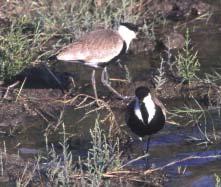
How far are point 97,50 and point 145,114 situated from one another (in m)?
1.96

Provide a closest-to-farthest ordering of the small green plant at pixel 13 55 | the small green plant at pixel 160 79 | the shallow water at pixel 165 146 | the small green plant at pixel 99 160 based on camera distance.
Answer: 1. the small green plant at pixel 99 160
2. the shallow water at pixel 165 146
3. the small green plant at pixel 160 79
4. the small green plant at pixel 13 55

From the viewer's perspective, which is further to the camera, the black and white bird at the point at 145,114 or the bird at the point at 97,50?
the bird at the point at 97,50

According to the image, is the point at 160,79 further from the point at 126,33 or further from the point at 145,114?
the point at 145,114

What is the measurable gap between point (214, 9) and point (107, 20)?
1.96 m

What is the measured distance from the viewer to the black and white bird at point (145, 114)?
23.9 ft

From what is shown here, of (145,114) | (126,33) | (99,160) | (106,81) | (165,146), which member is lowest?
(106,81)

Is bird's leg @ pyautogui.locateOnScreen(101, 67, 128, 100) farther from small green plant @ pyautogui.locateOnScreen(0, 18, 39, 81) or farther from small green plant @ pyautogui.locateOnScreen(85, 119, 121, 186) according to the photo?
small green plant @ pyautogui.locateOnScreen(85, 119, 121, 186)

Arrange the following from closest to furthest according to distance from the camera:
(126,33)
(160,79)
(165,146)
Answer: (165,146)
(160,79)
(126,33)

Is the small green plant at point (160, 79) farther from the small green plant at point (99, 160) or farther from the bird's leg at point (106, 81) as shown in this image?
the small green plant at point (99, 160)

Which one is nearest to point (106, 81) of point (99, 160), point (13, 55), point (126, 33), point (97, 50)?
point (97, 50)

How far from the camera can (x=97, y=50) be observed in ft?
29.9

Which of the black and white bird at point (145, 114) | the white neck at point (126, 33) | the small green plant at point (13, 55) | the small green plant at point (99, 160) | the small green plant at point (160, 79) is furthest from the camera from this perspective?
the white neck at point (126, 33)

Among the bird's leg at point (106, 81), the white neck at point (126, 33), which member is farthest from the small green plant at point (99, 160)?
the white neck at point (126, 33)

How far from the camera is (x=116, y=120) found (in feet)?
27.3
